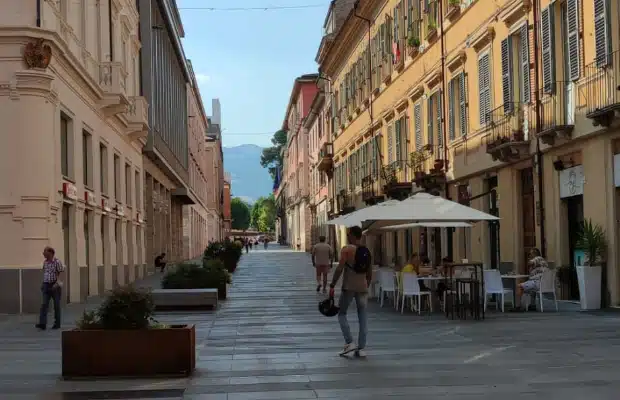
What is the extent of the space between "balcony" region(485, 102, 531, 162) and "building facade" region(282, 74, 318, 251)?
54.2 meters

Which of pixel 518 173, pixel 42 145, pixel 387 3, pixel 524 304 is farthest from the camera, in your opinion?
pixel 387 3

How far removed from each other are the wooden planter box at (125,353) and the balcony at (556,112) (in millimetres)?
11373

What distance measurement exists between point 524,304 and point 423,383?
946 cm

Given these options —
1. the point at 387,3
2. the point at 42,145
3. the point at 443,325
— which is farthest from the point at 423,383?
the point at 387,3

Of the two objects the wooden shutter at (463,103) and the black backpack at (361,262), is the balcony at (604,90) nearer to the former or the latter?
the black backpack at (361,262)

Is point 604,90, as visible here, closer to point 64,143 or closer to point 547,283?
point 547,283

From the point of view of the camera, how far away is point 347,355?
39.1ft

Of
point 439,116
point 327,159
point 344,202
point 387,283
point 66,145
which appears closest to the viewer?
point 387,283

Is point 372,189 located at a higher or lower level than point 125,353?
higher

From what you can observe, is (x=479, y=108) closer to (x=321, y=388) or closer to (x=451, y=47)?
(x=451, y=47)

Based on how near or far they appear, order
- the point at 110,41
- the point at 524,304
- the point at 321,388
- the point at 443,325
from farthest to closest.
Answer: the point at 110,41 < the point at 524,304 < the point at 443,325 < the point at 321,388

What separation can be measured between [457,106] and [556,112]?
8.61 meters

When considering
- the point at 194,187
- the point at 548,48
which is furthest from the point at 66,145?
the point at 194,187

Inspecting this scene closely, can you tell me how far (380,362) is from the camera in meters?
11.3
